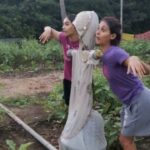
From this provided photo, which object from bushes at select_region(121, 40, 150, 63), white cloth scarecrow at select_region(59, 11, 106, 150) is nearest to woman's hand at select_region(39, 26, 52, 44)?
white cloth scarecrow at select_region(59, 11, 106, 150)

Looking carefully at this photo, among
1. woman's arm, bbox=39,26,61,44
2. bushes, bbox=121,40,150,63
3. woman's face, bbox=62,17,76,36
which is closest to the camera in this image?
woman's face, bbox=62,17,76,36

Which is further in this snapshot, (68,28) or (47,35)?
(47,35)

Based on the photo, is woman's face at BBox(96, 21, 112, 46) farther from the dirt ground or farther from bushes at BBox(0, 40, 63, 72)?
bushes at BBox(0, 40, 63, 72)

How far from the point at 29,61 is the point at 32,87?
4.22 m

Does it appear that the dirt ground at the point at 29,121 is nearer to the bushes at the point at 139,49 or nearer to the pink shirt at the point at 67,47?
the pink shirt at the point at 67,47

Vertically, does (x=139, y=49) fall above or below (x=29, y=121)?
below

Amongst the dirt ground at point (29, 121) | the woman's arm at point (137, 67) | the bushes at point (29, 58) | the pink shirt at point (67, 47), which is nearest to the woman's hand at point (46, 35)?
the pink shirt at point (67, 47)

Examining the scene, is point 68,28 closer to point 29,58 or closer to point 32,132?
point 32,132

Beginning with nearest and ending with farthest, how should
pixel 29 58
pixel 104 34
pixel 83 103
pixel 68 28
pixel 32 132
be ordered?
1. pixel 104 34
2. pixel 83 103
3. pixel 68 28
4. pixel 32 132
5. pixel 29 58

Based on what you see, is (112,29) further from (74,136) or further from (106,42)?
(74,136)

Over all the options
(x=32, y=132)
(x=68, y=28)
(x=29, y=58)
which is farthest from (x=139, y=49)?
(x=68, y=28)

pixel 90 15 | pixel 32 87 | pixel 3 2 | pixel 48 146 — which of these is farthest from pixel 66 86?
pixel 3 2

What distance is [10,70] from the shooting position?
12.2 m

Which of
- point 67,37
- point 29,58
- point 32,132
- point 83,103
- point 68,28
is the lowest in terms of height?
point 29,58
